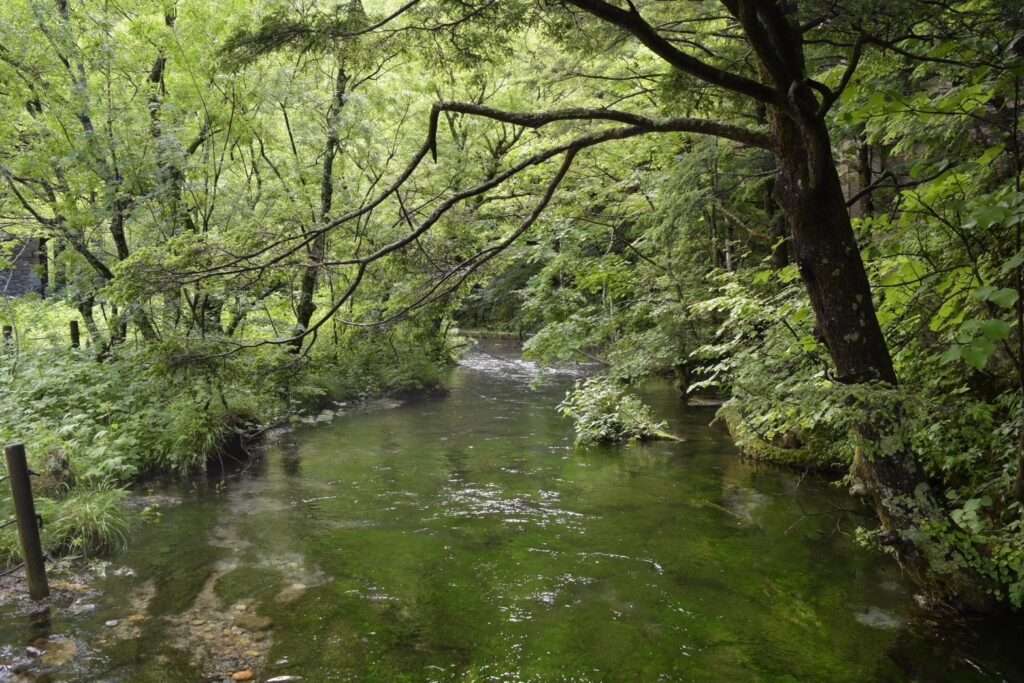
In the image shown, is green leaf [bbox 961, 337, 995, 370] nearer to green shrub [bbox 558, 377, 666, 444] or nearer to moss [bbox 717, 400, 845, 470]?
moss [bbox 717, 400, 845, 470]

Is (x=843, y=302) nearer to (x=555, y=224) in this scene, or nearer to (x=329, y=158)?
(x=555, y=224)

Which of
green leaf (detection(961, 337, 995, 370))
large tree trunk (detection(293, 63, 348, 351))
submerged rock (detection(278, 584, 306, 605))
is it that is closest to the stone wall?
large tree trunk (detection(293, 63, 348, 351))

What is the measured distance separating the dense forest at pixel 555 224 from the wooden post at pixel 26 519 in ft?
3.68

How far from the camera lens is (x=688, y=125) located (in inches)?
176

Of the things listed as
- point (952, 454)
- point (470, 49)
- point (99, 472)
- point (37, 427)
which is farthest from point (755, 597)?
point (37, 427)

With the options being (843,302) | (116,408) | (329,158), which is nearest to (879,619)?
(843,302)

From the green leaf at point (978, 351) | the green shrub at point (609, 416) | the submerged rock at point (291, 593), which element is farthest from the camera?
the green shrub at point (609, 416)

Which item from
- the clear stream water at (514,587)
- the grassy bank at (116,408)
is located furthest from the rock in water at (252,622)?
the grassy bank at (116,408)

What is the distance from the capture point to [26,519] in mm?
5688

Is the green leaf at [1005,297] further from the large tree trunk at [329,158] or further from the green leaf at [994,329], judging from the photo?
the large tree trunk at [329,158]

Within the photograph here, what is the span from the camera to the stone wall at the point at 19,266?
11922 millimetres

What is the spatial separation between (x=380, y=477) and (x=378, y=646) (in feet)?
16.0

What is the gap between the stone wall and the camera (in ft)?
39.1

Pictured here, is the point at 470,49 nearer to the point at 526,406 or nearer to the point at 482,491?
the point at 482,491
